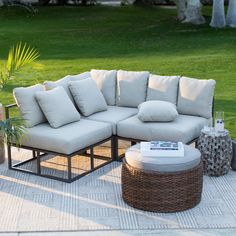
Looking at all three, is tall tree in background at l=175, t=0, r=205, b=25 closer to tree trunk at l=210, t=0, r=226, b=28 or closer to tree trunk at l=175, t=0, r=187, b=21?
tree trunk at l=175, t=0, r=187, b=21

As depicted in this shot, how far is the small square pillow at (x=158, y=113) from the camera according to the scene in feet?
19.9

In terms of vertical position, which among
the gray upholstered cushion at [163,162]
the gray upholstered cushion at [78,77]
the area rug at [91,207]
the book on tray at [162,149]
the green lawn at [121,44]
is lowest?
the green lawn at [121,44]

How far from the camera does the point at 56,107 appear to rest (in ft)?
19.8

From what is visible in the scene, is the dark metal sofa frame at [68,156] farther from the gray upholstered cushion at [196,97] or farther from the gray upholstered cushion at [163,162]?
the gray upholstered cushion at [163,162]

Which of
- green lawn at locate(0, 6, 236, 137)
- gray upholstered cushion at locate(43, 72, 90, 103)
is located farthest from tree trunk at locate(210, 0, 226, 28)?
gray upholstered cushion at locate(43, 72, 90, 103)

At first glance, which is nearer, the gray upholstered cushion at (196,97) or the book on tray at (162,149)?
the book on tray at (162,149)

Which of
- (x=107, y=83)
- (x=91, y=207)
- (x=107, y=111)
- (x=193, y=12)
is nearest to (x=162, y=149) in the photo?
(x=91, y=207)

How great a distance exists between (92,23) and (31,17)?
10.0 ft

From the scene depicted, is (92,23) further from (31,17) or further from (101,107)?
(101,107)

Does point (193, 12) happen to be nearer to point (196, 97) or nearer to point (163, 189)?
point (196, 97)

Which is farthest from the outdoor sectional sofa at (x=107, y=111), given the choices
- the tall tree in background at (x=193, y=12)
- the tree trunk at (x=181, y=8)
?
the tree trunk at (x=181, y=8)

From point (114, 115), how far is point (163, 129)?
2.59 ft

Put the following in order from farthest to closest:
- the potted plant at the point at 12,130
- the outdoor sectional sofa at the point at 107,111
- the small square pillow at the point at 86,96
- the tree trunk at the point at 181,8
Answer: the tree trunk at the point at 181,8
the small square pillow at the point at 86,96
the outdoor sectional sofa at the point at 107,111
the potted plant at the point at 12,130

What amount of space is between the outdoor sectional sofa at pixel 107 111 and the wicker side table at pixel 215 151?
0.23m
